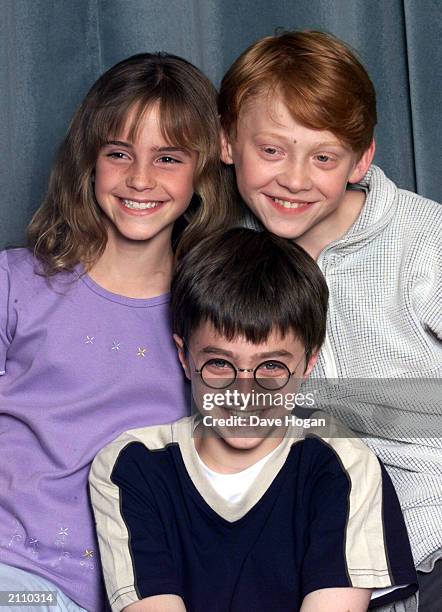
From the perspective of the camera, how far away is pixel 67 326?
156 cm

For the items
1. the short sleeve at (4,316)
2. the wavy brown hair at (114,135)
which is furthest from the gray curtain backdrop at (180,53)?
the short sleeve at (4,316)

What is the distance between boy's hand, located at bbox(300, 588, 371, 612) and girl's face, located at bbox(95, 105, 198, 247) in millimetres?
596

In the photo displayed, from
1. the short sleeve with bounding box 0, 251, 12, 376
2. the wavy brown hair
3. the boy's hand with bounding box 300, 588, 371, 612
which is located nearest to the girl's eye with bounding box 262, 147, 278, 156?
the wavy brown hair

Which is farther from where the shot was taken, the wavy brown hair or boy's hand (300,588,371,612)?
the wavy brown hair

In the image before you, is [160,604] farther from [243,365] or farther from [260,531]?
[243,365]

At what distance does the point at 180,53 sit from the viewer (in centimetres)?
187

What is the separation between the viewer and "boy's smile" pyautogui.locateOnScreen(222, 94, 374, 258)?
1.53 meters

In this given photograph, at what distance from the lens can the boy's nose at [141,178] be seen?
1539 millimetres

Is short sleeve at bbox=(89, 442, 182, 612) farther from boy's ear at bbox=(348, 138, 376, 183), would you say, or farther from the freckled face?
boy's ear at bbox=(348, 138, 376, 183)

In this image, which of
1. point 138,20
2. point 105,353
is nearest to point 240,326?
point 105,353

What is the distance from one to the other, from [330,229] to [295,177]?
138 mm

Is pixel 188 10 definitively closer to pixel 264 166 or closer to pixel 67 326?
pixel 264 166

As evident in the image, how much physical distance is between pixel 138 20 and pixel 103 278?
0.53 metres

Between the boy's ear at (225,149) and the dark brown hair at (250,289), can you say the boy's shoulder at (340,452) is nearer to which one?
the dark brown hair at (250,289)
